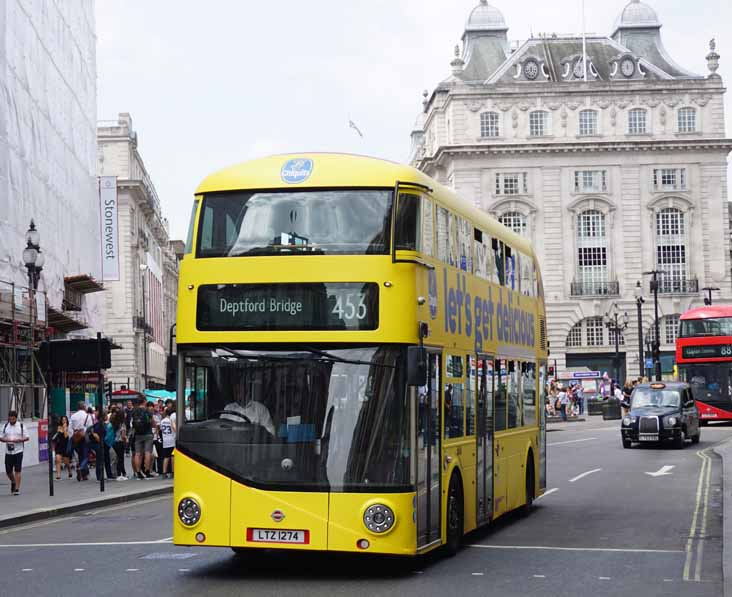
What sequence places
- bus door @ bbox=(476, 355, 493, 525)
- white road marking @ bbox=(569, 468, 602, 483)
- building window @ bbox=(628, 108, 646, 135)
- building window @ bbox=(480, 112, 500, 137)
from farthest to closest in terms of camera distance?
building window @ bbox=(628, 108, 646, 135) → building window @ bbox=(480, 112, 500, 137) → white road marking @ bbox=(569, 468, 602, 483) → bus door @ bbox=(476, 355, 493, 525)

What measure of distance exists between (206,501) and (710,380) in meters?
41.6

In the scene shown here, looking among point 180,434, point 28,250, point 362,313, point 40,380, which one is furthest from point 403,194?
point 40,380

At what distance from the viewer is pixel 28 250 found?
1172 inches

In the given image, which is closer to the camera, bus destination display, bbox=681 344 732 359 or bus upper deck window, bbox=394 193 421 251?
bus upper deck window, bbox=394 193 421 251

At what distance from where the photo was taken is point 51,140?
46438 millimetres

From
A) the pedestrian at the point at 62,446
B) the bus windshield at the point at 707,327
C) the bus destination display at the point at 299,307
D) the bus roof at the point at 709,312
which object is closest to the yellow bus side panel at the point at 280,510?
the bus destination display at the point at 299,307

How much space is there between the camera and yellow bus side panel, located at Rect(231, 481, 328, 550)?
12492mm

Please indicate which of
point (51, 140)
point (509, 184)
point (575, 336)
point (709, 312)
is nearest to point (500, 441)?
point (51, 140)

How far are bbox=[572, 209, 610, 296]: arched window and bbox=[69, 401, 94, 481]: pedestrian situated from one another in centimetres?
7106

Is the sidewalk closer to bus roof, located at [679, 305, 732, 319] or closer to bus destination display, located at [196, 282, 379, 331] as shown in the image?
bus destination display, located at [196, 282, 379, 331]

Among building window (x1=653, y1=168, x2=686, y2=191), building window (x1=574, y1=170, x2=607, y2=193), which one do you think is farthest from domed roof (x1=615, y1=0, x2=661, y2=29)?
building window (x1=574, y1=170, x2=607, y2=193)

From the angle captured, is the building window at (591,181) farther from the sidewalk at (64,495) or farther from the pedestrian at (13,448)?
the pedestrian at (13,448)

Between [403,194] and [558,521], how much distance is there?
24.0 feet

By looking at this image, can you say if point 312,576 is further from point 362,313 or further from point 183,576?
point 362,313
